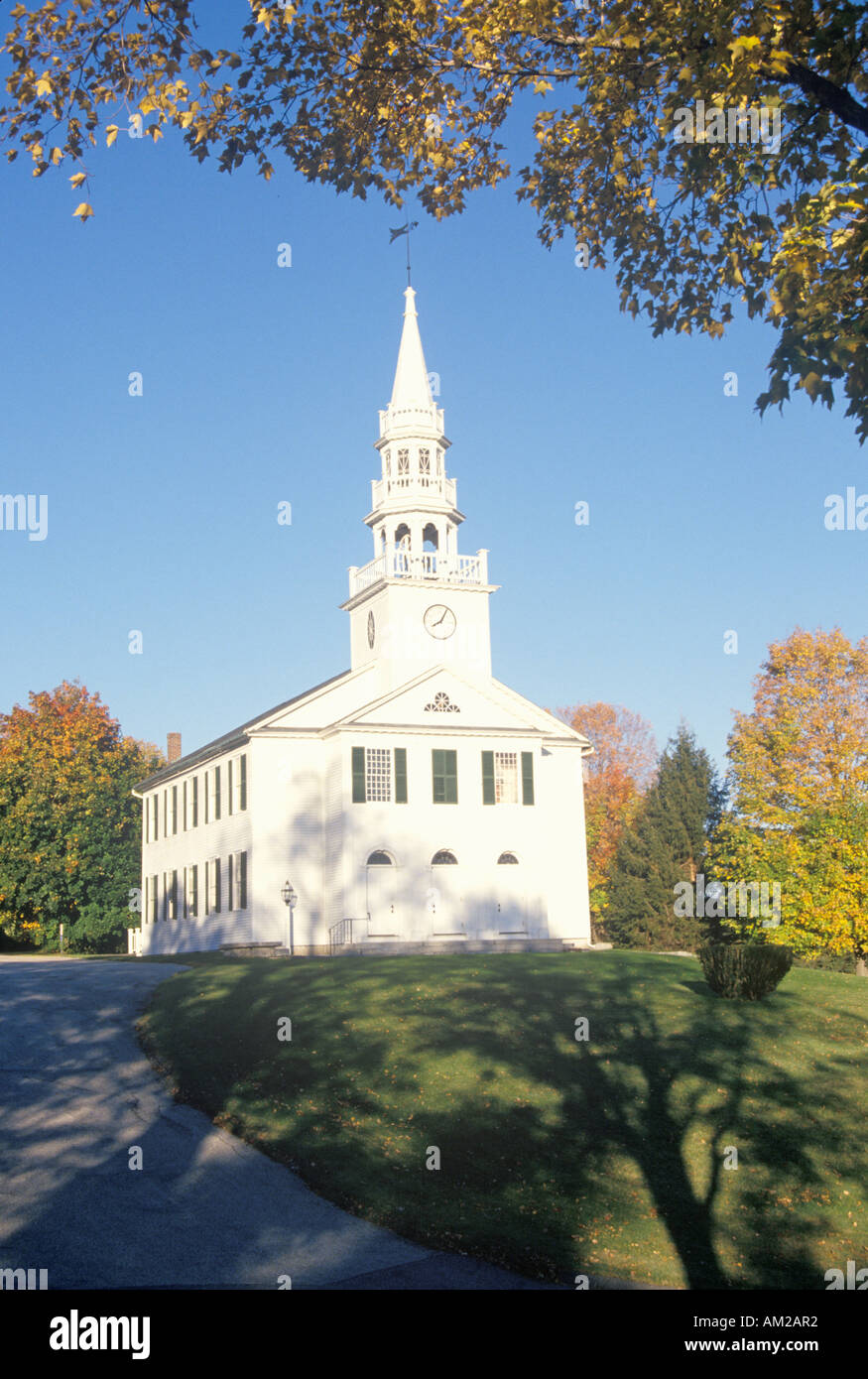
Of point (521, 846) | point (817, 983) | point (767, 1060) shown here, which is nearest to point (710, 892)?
point (521, 846)

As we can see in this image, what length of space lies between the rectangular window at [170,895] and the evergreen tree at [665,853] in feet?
61.1

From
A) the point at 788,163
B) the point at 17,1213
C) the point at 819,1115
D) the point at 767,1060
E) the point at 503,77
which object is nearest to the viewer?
the point at 788,163

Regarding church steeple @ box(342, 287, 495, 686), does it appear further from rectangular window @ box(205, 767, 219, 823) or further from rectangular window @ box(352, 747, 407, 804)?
rectangular window @ box(205, 767, 219, 823)

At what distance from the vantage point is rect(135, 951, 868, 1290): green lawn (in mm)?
13438

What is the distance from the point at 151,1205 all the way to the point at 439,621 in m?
31.5

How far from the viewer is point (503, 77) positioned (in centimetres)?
1154

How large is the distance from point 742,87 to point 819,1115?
12959 mm

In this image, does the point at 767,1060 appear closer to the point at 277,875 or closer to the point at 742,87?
the point at 742,87

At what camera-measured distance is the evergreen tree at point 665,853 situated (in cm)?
5306

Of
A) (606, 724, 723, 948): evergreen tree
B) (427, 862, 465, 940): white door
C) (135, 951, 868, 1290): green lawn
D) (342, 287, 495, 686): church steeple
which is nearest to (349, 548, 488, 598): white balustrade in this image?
(342, 287, 495, 686): church steeple

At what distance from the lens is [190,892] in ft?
151

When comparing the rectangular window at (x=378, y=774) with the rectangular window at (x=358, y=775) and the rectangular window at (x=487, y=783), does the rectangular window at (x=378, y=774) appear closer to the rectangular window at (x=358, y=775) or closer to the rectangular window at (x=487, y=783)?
the rectangular window at (x=358, y=775)

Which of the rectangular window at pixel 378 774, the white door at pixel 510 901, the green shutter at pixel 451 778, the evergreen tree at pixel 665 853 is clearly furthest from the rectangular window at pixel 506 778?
the evergreen tree at pixel 665 853

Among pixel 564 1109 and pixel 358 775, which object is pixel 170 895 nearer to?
pixel 358 775
